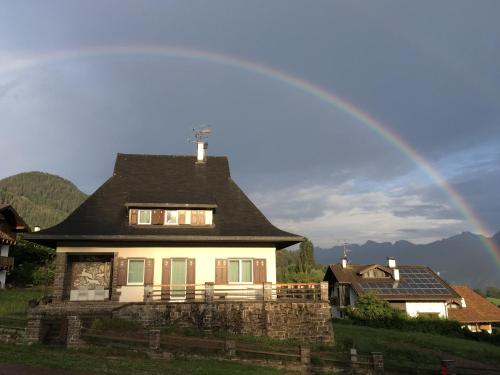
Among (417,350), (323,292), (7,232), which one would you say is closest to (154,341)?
(323,292)

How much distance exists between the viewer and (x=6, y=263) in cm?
3572

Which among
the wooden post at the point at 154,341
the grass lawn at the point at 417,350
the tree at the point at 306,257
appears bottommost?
the grass lawn at the point at 417,350

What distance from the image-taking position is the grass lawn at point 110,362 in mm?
11906

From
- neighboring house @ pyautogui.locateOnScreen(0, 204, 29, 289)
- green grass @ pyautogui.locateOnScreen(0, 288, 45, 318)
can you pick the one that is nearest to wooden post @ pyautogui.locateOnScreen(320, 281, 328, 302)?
green grass @ pyautogui.locateOnScreen(0, 288, 45, 318)

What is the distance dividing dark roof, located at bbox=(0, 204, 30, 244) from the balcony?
151cm

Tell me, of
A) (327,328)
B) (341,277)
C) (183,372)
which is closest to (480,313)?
(341,277)

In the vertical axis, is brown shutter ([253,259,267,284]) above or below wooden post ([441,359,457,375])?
above

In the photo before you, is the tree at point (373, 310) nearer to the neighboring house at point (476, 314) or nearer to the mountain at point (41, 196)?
the neighboring house at point (476, 314)

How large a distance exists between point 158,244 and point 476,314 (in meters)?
Answer: 33.2

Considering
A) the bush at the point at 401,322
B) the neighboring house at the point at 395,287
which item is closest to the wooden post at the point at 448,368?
the bush at the point at 401,322

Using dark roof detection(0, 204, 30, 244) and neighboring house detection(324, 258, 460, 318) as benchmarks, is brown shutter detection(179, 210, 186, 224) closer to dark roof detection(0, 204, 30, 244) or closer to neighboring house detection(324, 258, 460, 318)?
dark roof detection(0, 204, 30, 244)

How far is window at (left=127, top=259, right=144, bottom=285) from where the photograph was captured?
22062mm

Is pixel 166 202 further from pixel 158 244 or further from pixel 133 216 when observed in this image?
pixel 158 244

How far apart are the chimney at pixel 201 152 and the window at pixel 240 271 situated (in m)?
9.13
